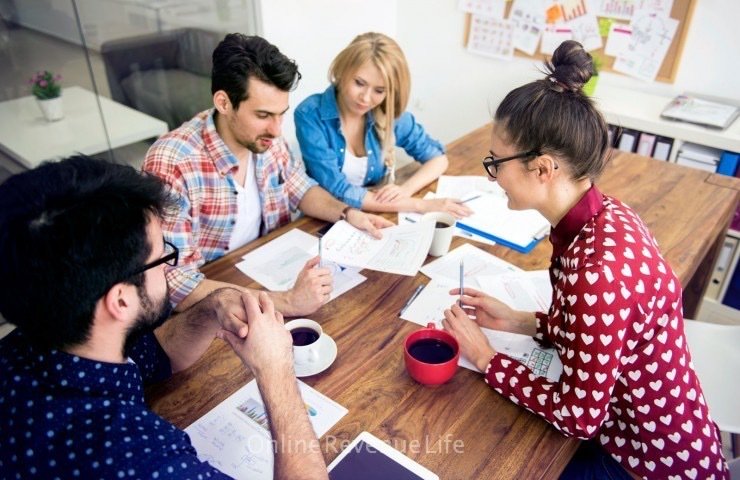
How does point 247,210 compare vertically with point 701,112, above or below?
below

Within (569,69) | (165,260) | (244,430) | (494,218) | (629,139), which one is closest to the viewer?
(165,260)

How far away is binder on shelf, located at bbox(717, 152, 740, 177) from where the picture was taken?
226 cm

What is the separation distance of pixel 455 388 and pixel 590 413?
0.81 ft

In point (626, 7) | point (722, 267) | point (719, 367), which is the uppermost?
point (626, 7)

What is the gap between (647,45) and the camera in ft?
8.77

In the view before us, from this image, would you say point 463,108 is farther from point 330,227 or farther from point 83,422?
point 83,422

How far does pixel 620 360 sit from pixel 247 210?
1.13 meters

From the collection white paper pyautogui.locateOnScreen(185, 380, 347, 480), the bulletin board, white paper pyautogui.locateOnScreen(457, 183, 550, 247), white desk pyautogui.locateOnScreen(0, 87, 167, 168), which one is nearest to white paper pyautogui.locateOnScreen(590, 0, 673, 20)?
the bulletin board

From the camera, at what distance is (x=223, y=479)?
0.79m

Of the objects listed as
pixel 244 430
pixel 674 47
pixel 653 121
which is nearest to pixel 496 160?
pixel 244 430

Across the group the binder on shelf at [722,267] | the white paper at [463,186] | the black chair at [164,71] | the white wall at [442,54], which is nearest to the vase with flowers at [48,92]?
the black chair at [164,71]

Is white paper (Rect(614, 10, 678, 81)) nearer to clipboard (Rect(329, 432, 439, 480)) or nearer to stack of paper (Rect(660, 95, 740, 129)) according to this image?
stack of paper (Rect(660, 95, 740, 129))

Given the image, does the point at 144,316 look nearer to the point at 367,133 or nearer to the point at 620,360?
the point at 620,360

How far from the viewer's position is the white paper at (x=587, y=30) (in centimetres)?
279
